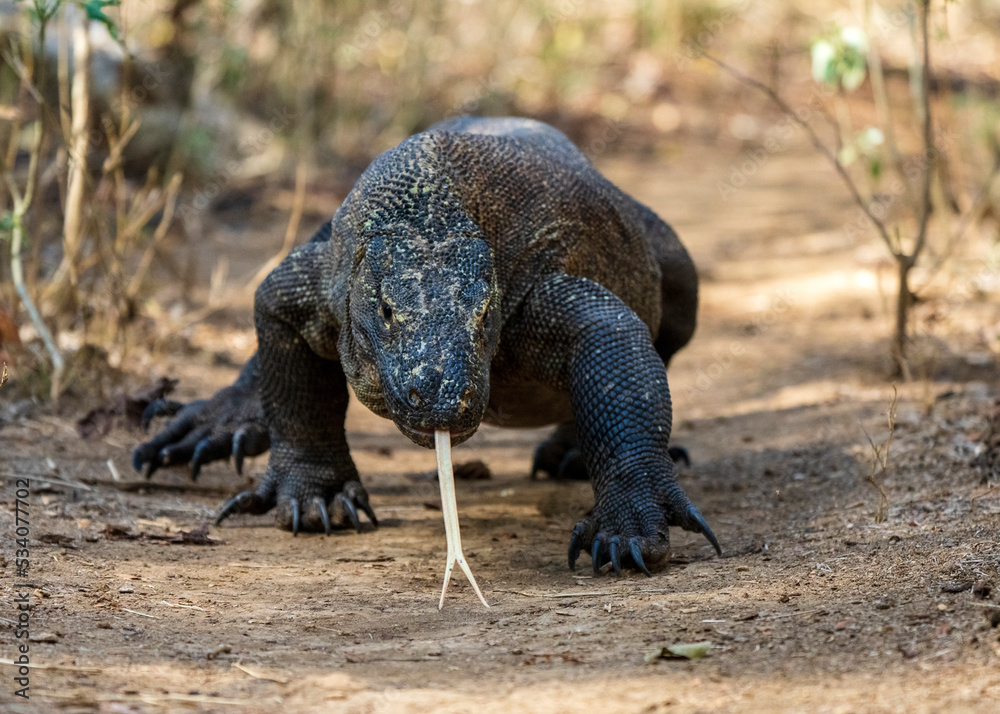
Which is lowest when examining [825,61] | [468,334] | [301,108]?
[468,334]

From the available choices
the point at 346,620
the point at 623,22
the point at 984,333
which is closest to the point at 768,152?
the point at 623,22

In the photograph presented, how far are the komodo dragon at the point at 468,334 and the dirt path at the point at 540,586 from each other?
7.8 inches

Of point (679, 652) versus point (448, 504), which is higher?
point (448, 504)

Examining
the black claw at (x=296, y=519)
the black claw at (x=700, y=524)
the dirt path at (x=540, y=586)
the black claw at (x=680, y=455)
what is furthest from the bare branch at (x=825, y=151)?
the black claw at (x=296, y=519)

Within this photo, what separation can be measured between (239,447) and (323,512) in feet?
2.54

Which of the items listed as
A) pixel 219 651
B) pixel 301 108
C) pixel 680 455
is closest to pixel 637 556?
pixel 219 651

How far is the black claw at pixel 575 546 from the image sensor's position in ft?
11.4

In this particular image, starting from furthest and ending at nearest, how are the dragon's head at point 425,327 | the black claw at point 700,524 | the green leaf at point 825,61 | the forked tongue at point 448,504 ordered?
the green leaf at point 825,61 → the black claw at point 700,524 → the dragon's head at point 425,327 → the forked tongue at point 448,504

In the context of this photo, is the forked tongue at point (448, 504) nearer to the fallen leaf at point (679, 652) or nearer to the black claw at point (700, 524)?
the fallen leaf at point (679, 652)

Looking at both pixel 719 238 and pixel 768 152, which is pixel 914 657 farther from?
pixel 768 152

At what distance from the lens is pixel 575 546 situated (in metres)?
3.50

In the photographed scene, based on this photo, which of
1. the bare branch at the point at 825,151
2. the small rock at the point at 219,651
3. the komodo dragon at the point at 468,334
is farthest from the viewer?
the bare branch at the point at 825,151

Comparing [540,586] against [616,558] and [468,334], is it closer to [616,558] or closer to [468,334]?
[616,558]

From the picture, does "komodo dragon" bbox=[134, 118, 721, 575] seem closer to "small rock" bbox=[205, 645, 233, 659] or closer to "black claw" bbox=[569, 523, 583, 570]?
"black claw" bbox=[569, 523, 583, 570]
